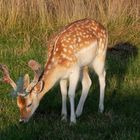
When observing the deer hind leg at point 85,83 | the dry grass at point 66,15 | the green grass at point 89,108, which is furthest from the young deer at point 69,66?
the dry grass at point 66,15

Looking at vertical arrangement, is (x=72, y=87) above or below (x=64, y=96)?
above

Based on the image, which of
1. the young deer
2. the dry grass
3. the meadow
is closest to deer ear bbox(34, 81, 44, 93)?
the young deer

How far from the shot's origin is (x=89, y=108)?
Result: 843 cm

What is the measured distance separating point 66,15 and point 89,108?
4.42 m

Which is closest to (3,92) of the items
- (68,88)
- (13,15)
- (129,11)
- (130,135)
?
(68,88)

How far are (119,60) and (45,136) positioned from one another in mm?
3846

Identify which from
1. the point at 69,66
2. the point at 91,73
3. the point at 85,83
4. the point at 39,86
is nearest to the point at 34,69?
the point at 39,86

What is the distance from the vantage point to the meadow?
289 inches

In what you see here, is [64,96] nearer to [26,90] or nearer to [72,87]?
[72,87]

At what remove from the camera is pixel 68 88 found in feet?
28.1

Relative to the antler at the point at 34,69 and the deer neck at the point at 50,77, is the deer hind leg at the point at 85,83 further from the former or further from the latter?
the antler at the point at 34,69

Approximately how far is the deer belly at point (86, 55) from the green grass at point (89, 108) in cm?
71

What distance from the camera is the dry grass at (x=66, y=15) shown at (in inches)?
480

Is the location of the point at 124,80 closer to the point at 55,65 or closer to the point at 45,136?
the point at 55,65
